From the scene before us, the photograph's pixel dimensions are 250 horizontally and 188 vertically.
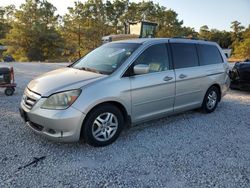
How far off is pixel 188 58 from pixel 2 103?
4.44 meters

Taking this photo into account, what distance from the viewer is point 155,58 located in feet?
14.6

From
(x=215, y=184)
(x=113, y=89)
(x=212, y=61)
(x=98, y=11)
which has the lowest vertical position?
(x=215, y=184)

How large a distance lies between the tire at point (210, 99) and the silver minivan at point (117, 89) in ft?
0.21

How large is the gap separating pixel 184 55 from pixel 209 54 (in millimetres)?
932

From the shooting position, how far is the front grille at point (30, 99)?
3.61 metres

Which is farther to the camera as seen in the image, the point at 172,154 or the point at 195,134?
the point at 195,134

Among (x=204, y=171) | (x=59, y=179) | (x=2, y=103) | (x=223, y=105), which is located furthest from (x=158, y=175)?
(x=2, y=103)

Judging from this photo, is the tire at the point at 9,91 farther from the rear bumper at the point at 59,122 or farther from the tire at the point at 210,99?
the tire at the point at 210,99

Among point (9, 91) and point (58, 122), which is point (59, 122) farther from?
point (9, 91)

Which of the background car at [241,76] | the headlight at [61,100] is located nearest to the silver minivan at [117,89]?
the headlight at [61,100]

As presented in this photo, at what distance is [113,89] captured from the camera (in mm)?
3742

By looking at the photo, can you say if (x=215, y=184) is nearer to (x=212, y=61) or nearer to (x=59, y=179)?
(x=59, y=179)

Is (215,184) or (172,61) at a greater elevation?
(172,61)

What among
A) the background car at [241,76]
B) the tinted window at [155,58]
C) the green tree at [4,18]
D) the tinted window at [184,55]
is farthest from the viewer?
the green tree at [4,18]
